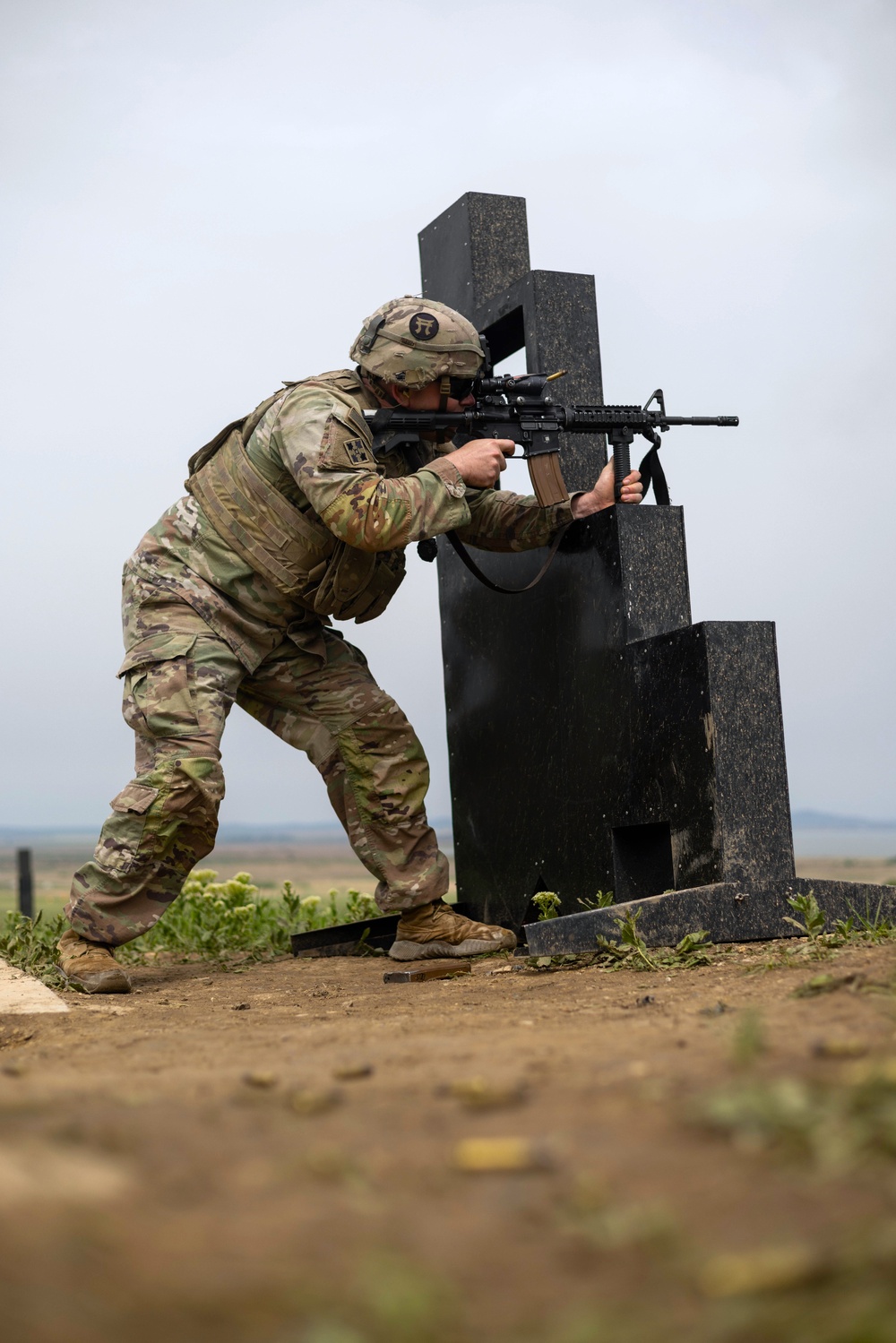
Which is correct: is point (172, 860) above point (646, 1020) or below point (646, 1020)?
above

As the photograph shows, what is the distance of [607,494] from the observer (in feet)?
13.3

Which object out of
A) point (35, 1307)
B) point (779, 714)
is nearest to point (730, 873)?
point (779, 714)

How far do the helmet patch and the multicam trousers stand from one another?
1063 millimetres

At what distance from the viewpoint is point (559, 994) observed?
2953mm

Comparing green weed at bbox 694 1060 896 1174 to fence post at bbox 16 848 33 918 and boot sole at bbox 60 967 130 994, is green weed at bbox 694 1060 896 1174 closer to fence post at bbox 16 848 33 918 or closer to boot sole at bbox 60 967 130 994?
boot sole at bbox 60 967 130 994

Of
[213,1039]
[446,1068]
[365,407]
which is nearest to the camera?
[446,1068]

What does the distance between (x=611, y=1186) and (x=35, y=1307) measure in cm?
50

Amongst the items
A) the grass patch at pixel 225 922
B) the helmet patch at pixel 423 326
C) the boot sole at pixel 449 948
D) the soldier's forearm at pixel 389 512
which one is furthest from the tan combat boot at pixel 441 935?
the helmet patch at pixel 423 326

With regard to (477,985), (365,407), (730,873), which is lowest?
(477,985)

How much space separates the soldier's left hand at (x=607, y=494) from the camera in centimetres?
404

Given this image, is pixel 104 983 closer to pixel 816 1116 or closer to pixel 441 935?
pixel 441 935

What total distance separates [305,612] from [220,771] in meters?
0.66

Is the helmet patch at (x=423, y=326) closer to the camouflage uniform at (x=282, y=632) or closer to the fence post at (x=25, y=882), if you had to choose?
the camouflage uniform at (x=282, y=632)

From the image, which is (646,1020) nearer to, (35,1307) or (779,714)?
(35,1307)
